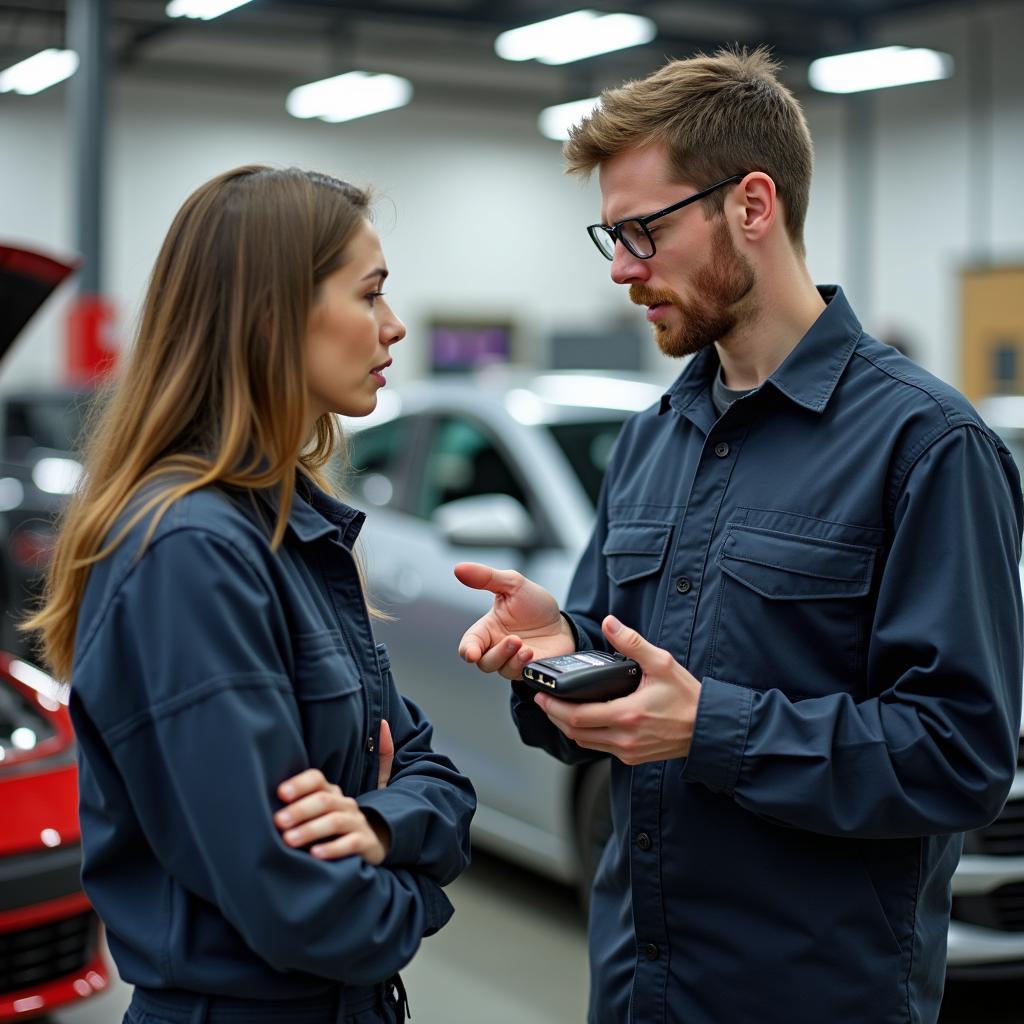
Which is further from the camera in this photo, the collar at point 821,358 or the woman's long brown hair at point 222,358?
the collar at point 821,358

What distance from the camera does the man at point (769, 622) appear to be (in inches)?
61.8

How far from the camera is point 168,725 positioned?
129cm

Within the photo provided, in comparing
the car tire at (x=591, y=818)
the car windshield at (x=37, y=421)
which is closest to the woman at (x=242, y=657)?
the car tire at (x=591, y=818)

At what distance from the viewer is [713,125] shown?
1.80 m

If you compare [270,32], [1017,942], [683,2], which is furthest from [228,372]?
[270,32]

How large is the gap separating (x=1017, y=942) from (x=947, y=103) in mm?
12541

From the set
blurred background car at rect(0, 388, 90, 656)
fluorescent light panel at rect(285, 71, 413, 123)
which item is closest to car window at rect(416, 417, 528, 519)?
A: blurred background car at rect(0, 388, 90, 656)

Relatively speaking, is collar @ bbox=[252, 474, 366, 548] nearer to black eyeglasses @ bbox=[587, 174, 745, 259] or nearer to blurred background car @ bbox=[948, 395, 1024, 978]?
black eyeglasses @ bbox=[587, 174, 745, 259]

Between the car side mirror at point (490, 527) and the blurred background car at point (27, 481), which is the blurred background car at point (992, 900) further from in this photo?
the blurred background car at point (27, 481)

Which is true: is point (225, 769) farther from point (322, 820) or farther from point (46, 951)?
point (46, 951)

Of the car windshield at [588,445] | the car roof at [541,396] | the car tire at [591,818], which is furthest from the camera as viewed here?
the car roof at [541,396]

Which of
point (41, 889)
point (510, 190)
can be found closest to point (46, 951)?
point (41, 889)

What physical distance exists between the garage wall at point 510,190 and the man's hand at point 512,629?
455 inches

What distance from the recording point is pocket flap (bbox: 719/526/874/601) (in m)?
1.66
